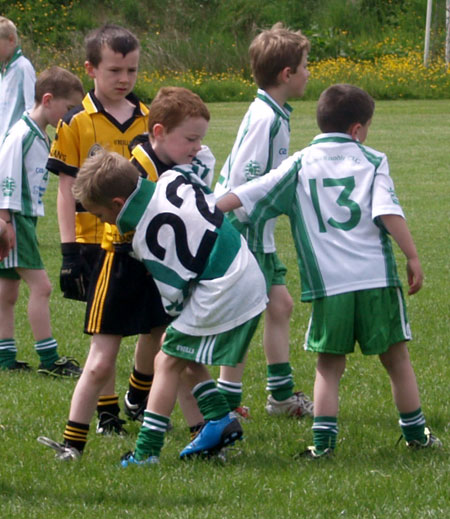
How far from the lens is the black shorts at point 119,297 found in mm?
4664

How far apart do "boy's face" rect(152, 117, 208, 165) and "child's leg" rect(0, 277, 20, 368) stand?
2.28 meters

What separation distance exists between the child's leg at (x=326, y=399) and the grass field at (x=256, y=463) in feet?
0.36

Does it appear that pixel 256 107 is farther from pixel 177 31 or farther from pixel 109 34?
pixel 177 31

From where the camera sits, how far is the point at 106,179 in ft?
14.3

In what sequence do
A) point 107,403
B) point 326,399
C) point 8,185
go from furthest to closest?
A: 1. point 8,185
2. point 107,403
3. point 326,399

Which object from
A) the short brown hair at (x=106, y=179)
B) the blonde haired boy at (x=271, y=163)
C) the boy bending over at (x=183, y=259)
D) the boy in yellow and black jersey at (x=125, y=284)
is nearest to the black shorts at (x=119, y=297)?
the boy in yellow and black jersey at (x=125, y=284)

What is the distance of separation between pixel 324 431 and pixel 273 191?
1.00m

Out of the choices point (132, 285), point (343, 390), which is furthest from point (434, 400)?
point (132, 285)

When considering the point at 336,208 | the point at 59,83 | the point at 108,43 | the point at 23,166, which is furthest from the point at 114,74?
the point at 23,166

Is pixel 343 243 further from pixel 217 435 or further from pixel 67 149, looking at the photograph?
pixel 67 149

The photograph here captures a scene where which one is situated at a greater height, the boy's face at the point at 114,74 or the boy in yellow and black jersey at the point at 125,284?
the boy's face at the point at 114,74

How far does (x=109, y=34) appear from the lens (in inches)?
204

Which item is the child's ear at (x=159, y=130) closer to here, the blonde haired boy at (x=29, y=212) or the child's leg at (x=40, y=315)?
the blonde haired boy at (x=29, y=212)

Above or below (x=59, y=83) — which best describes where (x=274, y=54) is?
above
